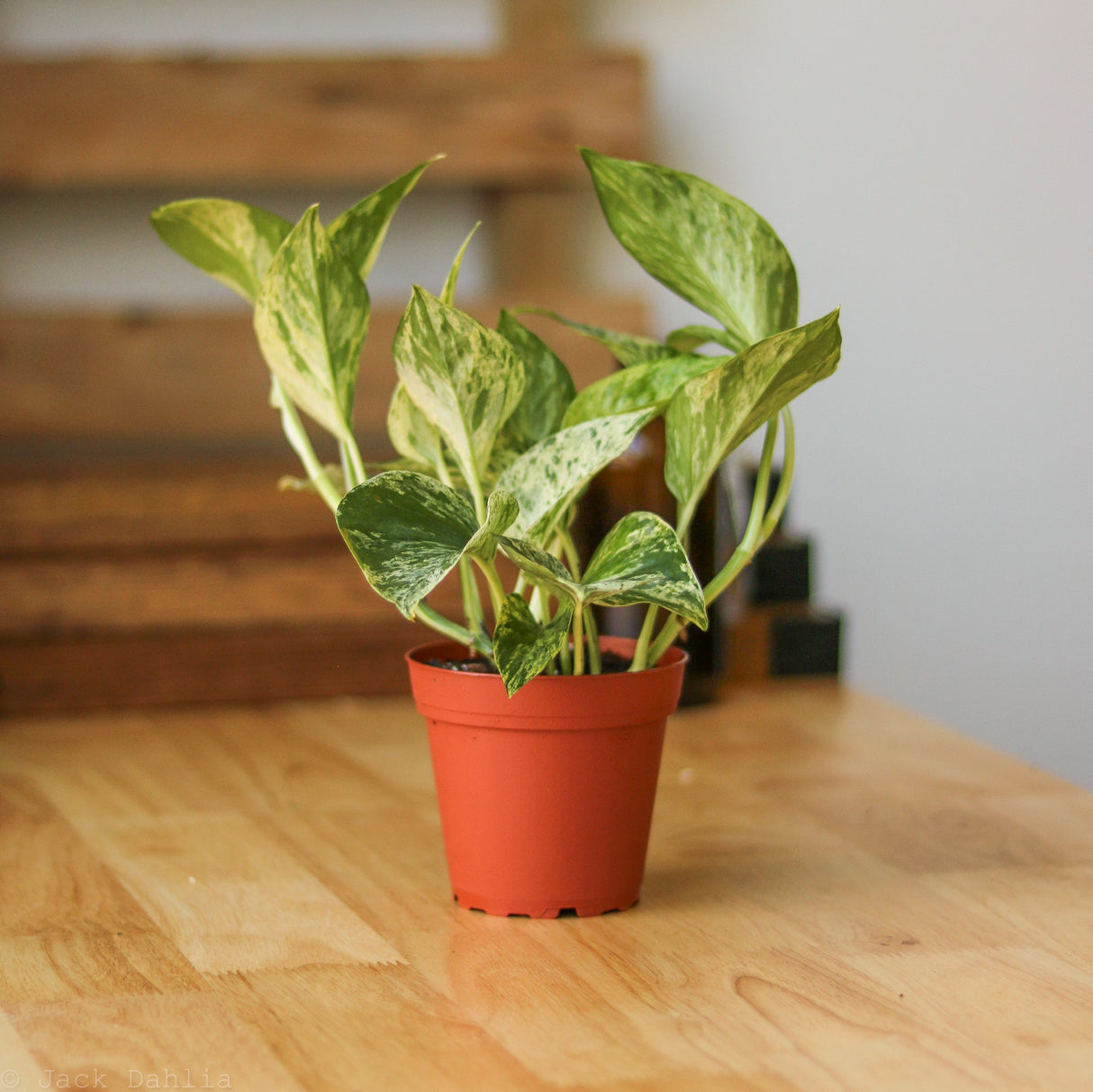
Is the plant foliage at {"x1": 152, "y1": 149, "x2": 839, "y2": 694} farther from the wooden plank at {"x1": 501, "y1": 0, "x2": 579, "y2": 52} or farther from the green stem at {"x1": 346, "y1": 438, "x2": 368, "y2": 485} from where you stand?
the wooden plank at {"x1": 501, "y1": 0, "x2": 579, "y2": 52}

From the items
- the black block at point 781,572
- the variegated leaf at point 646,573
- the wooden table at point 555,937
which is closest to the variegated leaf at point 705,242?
the variegated leaf at point 646,573

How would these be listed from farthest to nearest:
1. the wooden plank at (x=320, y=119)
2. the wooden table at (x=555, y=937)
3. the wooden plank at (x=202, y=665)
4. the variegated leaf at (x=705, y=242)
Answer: the wooden plank at (x=320, y=119) → the wooden plank at (x=202, y=665) → the variegated leaf at (x=705, y=242) → the wooden table at (x=555, y=937)

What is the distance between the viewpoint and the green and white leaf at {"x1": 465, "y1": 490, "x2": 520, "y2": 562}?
0.53 metres

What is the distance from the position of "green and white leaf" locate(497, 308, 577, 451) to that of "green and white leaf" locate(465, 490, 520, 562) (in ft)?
0.44

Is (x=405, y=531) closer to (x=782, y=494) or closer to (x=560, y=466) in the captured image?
(x=560, y=466)

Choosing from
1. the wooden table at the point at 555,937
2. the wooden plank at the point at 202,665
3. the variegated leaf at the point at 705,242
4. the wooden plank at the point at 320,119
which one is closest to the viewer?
the wooden table at the point at 555,937

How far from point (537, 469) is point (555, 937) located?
8.9 inches

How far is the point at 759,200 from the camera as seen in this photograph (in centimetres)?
157

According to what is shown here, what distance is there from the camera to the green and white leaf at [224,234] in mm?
654

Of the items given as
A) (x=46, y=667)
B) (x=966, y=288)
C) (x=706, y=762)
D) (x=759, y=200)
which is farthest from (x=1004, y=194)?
(x=46, y=667)

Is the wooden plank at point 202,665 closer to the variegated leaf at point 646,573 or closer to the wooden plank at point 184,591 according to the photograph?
the wooden plank at point 184,591

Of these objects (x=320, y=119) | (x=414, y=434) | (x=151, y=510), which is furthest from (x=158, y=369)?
(x=414, y=434)

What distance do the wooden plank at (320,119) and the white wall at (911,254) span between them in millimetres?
91

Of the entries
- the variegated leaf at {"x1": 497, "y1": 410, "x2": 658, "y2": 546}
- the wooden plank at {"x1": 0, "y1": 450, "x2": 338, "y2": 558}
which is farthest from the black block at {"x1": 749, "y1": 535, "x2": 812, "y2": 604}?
the variegated leaf at {"x1": 497, "y1": 410, "x2": 658, "y2": 546}
